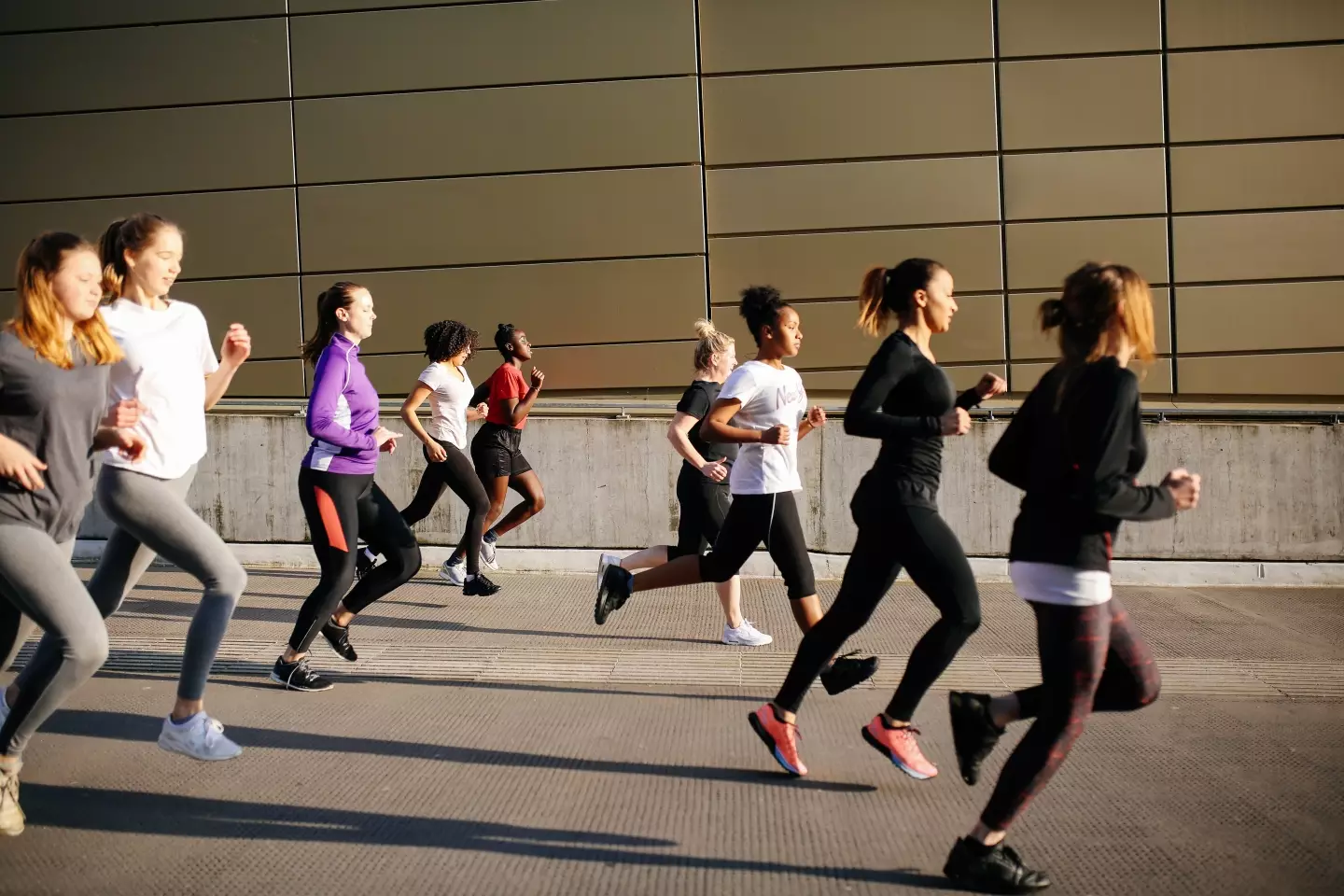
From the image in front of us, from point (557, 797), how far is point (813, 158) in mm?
7694

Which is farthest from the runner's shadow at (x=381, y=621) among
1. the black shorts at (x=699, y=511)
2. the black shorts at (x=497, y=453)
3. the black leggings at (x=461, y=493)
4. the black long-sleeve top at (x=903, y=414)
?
the black long-sleeve top at (x=903, y=414)

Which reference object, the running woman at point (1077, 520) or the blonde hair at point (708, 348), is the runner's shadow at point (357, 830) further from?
the blonde hair at point (708, 348)

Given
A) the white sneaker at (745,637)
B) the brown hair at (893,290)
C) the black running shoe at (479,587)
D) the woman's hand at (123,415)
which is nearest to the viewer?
the woman's hand at (123,415)

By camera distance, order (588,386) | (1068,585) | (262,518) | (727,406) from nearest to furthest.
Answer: (1068,585), (727,406), (262,518), (588,386)

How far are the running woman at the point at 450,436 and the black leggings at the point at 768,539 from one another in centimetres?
301

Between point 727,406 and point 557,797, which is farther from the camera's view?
point 727,406

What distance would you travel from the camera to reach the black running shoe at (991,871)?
347 centimetres

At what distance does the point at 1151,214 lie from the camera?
35.2ft

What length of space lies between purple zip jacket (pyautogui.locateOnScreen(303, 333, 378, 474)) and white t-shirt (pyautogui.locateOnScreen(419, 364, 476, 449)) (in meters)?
2.31

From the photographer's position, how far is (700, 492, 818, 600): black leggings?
548cm

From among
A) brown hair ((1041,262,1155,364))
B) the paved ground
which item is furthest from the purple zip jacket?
brown hair ((1041,262,1155,364))

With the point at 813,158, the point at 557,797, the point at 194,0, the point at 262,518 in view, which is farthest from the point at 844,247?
the point at 557,797

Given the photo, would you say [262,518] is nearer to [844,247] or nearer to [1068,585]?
[844,247]

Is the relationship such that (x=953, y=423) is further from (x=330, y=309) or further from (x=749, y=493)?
(x=330, y=309)
